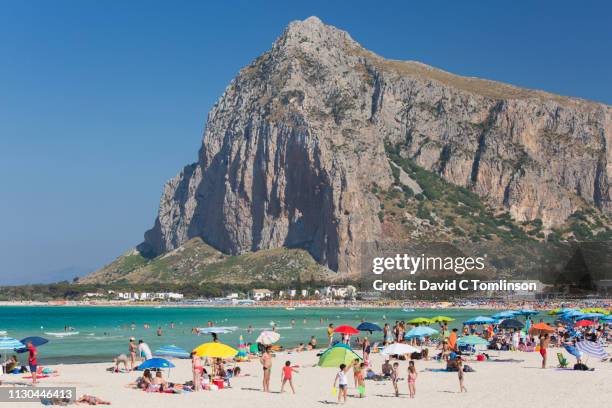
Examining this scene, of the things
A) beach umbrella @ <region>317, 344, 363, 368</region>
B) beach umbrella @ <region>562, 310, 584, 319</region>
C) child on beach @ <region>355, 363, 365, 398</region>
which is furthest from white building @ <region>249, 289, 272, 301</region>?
child on beach @ <region>355, 363, 365, 398</region>

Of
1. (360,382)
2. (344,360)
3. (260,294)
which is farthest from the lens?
(260,294)

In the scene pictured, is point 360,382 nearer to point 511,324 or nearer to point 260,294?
point 511,324

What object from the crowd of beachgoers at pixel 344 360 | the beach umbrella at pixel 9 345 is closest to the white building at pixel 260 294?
the crowd of beachgoers at pixel 344 360

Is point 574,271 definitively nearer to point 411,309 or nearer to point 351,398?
point 411,309

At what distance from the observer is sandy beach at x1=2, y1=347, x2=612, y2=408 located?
34031 mm

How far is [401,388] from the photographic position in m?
38.1

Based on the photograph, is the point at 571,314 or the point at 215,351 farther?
the point at 571,314

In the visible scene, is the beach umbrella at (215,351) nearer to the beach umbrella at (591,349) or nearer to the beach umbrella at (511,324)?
the beach umbrella at (591,349)

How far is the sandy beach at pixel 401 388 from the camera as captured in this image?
1340 inches

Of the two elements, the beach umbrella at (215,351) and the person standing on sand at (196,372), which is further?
the beach umbrella at (215,351)

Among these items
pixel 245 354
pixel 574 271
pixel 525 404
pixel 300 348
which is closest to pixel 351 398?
pixel 525 404

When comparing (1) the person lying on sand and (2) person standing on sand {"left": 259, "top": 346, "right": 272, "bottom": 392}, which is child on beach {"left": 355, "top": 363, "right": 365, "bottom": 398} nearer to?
(2) person standing on sand {"left": 259, "top": 346, "right": 272, "bottom": 392}

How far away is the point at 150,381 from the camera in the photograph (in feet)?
125

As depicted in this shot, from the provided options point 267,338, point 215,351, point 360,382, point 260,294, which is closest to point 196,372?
point 215,351
